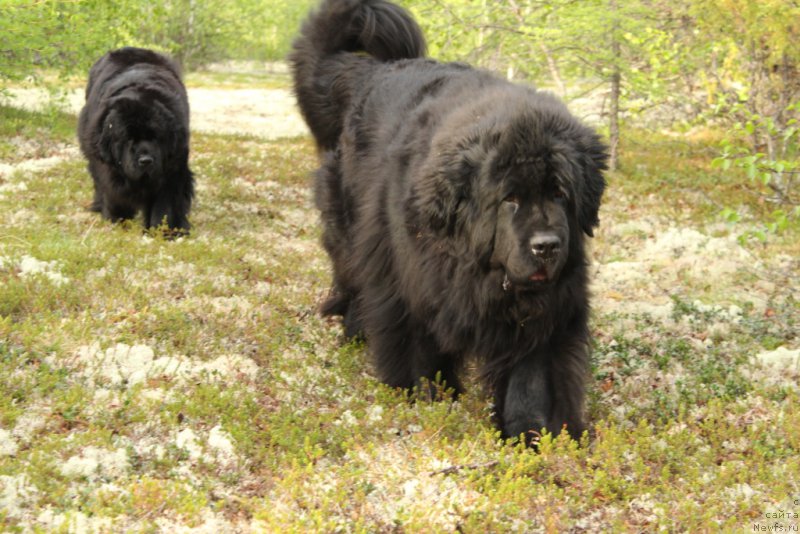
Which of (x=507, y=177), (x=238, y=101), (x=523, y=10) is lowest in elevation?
(x=238, y=101)

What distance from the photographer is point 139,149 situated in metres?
7.41

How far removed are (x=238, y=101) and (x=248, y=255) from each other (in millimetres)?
14820

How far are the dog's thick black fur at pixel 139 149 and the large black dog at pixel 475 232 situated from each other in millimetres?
3152

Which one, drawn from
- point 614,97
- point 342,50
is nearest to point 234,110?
point 614,97

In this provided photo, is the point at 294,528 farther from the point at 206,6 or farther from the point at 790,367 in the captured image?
the point at 206,6

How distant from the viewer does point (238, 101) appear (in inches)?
820

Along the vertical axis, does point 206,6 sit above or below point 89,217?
above

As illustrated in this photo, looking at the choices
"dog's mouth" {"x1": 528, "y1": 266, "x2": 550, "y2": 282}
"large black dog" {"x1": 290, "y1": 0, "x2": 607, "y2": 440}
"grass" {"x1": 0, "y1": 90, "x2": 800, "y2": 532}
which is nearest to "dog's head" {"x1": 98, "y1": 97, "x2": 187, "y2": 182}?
"grass" {"x1": 0, "y1": 90, "x2": 800, "y2": 532}

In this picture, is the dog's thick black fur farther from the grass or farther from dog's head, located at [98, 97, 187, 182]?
the grass

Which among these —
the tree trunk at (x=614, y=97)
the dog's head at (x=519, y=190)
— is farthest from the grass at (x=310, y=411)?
the tree trunk at (x=614, y=97)

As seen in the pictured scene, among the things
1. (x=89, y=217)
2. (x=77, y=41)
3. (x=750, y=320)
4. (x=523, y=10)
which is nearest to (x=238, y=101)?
(x=77, y=41)

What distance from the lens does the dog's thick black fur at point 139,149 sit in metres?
7.41

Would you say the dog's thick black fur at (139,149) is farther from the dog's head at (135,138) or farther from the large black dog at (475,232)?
the large black dog at (475,232)

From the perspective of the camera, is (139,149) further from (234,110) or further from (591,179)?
(234,110)
